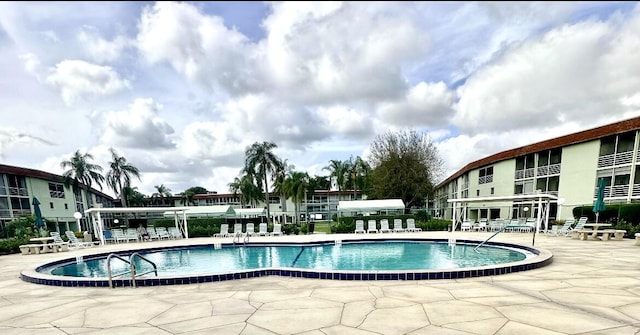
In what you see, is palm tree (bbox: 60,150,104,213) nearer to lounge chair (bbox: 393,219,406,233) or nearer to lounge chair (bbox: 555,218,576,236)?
lounge chair (bbox: 393,219,406,233)

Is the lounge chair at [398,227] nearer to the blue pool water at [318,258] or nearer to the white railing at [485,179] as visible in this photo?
the blue pool water at [318,258]

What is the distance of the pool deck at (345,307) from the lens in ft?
9.80

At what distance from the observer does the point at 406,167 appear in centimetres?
2477

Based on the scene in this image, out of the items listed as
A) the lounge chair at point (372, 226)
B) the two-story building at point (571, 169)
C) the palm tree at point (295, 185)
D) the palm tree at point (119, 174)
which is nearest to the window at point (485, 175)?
the two-story building at point (571, 169)

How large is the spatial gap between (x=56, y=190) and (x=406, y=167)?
35.3 m

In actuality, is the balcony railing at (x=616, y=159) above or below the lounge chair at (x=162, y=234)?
above

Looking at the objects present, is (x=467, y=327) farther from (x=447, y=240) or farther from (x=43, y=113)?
(x=43, y=113)

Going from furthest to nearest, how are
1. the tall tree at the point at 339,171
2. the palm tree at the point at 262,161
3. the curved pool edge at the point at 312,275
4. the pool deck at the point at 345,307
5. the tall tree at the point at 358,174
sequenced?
the tall tree at the point at 339,171, the tall tree at the point at 358,174, the palm tree at the point at 262,161, the curved pool edge at the point at 312,275, the pool deck at the point at 345,307

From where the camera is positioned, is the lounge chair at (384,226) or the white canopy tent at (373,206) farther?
the white canopy tent at (373,206)

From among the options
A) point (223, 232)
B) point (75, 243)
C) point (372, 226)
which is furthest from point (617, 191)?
point (75, 243)

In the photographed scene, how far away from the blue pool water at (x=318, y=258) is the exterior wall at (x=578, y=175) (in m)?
12.6

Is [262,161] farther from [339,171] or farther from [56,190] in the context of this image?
[56,190]

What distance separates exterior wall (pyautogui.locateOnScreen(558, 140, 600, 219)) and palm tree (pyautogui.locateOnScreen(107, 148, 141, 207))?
37.6m

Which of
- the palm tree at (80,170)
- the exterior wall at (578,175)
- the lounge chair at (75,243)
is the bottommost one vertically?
the lounge chair at (75,243)
